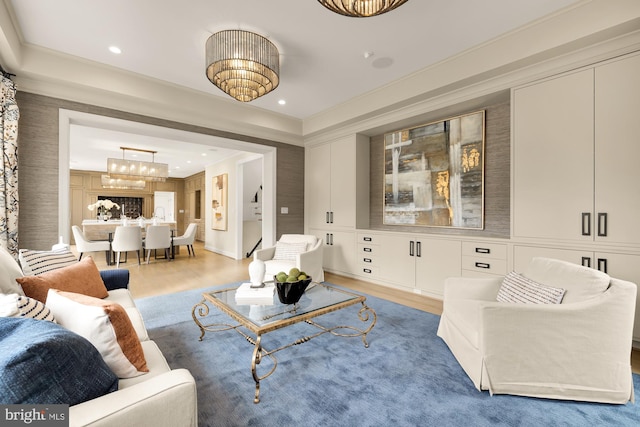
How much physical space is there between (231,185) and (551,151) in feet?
20.9

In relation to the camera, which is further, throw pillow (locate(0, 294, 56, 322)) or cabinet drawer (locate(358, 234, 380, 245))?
cabinet drawer (locate(358, 234, 380, 245))

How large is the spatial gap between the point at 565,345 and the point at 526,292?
0.40 m

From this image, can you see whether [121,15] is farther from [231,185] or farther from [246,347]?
[231,185]

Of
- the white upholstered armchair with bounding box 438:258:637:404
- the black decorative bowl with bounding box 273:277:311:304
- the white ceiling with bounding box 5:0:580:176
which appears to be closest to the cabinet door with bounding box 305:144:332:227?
the white ceiling with bounding box 5:0:580:176

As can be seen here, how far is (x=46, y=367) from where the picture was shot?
765 millimetres

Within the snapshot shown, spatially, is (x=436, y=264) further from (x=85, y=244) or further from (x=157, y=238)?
(x=85, y=244)

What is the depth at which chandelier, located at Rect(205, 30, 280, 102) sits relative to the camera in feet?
8.52

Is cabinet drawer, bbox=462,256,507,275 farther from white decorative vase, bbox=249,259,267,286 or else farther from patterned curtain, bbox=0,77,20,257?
patterned curtain, bbox=0,77,20,257

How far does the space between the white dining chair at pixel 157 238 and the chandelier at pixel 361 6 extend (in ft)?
19.3

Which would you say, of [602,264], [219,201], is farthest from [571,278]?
[219,201]

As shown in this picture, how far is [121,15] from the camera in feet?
8.20

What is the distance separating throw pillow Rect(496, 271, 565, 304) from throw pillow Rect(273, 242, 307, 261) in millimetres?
2653

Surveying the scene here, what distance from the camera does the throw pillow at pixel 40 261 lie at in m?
2.01

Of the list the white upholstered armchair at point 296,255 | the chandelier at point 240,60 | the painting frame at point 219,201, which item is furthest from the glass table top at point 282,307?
the painting frame at point 219,201
